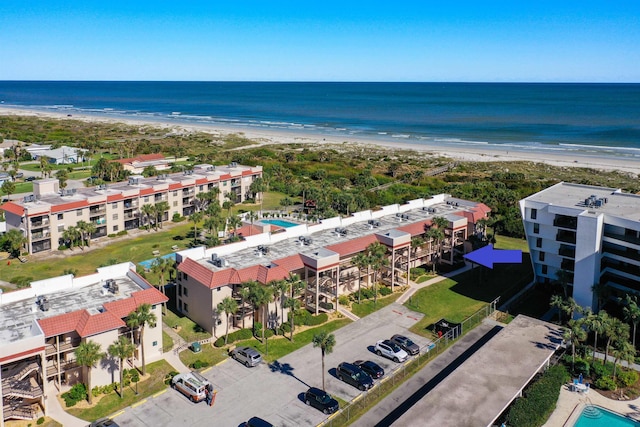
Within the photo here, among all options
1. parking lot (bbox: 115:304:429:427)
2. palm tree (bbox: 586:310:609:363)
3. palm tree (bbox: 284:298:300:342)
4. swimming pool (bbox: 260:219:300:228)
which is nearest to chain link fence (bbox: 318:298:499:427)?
parking lot (bbox: 115:304:429:427)

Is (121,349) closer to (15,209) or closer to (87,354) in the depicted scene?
(87,354)

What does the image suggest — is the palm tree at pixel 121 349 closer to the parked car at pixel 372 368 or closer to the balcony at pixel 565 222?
the parked car at pixel 372 368

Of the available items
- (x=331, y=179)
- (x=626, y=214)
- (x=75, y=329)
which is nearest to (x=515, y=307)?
(x=626, y=214)

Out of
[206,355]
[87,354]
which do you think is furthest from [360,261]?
[87,354]

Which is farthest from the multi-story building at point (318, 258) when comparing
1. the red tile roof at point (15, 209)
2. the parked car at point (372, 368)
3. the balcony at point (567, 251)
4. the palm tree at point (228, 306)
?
the red tile roof at point (15, 209)

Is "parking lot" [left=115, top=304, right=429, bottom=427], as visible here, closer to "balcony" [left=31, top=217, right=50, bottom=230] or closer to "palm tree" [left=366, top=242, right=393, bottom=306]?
"palm tree" [left=366, top=242, right=393, bottom=306]

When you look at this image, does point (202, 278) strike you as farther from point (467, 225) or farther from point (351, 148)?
point (351, 148)

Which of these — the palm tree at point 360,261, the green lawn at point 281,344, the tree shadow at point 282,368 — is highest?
the palm tree at point 360,261

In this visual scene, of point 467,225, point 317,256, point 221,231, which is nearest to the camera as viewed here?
point 317,256
